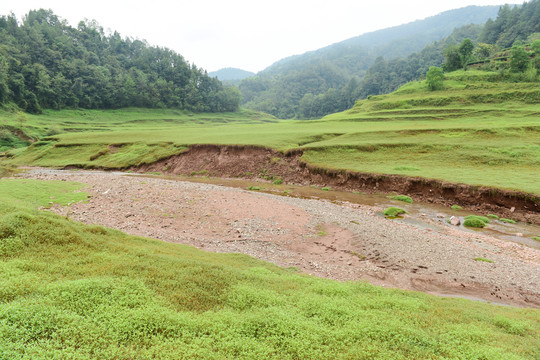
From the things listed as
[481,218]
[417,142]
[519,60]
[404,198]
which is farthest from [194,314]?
[519,60]

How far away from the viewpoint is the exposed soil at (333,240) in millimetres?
12461

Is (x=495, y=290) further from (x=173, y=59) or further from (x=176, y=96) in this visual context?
(x=173, y=59)

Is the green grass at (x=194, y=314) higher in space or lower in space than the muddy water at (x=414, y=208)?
higher

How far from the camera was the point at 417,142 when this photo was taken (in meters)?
36.5

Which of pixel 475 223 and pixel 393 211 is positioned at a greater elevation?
pixel 393 211

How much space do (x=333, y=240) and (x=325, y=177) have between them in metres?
16.8

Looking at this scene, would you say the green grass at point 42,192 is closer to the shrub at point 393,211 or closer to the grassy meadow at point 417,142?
the grassy meadow at point 417,142

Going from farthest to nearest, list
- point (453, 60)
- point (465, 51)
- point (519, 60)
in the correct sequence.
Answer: point (453, 60) → point (465, 51) → point (519, 60)

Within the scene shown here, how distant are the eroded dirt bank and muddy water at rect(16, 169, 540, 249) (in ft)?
4.10

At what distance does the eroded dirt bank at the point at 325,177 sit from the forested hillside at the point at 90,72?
3440 inches

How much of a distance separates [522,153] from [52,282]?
1591 inches

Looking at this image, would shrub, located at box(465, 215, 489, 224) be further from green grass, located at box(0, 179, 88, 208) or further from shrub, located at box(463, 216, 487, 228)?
green grass, located at box(0, 179, 88, 208)

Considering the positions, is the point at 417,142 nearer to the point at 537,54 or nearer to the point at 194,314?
the point at 194,314

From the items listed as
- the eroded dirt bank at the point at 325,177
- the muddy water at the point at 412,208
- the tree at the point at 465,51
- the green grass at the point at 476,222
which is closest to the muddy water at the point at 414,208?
the muddy water at the point at 412,208
